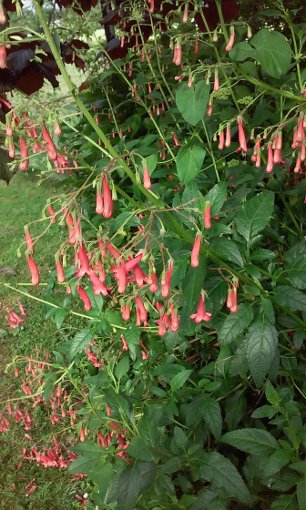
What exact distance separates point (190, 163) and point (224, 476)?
3.38 feet

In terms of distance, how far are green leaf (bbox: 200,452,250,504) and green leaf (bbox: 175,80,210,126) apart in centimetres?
111

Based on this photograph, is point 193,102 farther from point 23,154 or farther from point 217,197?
point 23,154

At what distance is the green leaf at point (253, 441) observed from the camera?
1.54 meters

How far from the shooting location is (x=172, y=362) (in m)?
2.15


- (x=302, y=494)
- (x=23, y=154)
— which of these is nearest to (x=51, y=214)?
(x=23, y=154)

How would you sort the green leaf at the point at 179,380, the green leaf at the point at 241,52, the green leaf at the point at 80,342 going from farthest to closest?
the green leaf at the point at 80,342
the green leaf at the point at 179,380
the green leaf at the point at 241,52

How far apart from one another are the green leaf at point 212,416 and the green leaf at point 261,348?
0.98 feet

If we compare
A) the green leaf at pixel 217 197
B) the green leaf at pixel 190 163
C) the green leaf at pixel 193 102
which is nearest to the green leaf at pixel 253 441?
the green leaf at pixel 217 197

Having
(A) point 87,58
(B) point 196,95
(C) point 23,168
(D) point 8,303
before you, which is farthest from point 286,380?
(A) point 87,58

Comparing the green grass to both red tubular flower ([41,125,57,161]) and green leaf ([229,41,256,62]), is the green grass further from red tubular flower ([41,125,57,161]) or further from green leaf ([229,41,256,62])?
green leaf ([229,41,256,62])

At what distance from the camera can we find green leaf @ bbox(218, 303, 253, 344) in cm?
148

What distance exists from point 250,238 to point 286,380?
801 millimetres

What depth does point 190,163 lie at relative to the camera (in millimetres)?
1460

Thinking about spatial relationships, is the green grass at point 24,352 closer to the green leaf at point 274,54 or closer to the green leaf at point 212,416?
the green leaf at point 212,416
